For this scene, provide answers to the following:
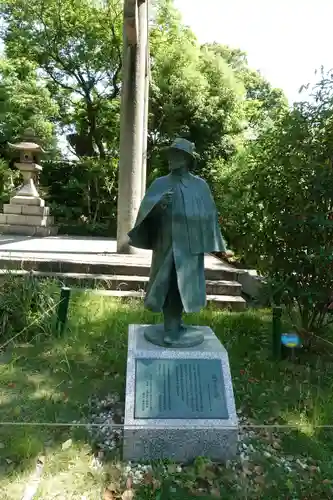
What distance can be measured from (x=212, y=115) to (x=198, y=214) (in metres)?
11.8

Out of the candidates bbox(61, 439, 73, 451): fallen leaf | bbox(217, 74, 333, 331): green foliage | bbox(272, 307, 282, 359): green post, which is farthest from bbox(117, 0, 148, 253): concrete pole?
bbox(61, 439, 73, 451): fallen leaf

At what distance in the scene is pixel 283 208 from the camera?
14.4 feet

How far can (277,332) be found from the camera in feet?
14.1

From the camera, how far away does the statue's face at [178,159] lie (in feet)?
9.98

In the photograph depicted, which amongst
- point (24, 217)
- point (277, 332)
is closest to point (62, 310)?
point (277, 332)

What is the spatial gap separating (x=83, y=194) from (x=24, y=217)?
281 centimetres

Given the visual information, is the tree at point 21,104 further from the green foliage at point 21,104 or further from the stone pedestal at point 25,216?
the stone pedestal at point 25,216

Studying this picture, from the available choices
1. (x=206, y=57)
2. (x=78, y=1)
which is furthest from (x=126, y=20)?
(x=78, y=1)

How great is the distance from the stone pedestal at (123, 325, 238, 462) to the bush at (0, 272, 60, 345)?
6.08 feet

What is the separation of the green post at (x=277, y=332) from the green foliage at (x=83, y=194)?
1047cm

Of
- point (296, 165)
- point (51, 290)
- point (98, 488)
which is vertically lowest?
point (98, 488)

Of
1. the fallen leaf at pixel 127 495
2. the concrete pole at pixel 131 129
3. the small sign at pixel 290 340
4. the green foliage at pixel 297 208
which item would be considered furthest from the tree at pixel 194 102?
the fallen leaf at pixel 127 495

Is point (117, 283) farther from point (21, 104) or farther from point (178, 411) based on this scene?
point (21, 104)

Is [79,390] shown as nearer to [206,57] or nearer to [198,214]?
[198,214]
